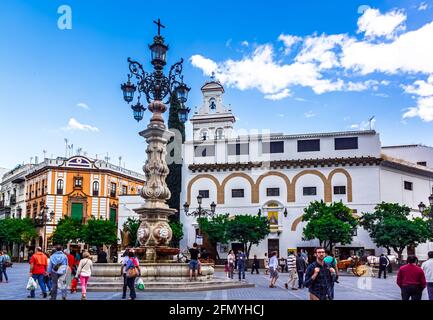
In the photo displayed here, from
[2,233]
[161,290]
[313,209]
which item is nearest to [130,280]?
[161,290]

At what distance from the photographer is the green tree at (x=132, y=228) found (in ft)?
133

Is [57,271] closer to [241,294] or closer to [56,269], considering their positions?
[56,269]

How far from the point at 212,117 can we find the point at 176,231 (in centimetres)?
1170

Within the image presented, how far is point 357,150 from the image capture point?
1585 inches

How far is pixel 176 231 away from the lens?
130 ft

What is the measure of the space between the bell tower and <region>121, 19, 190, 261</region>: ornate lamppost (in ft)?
88.6

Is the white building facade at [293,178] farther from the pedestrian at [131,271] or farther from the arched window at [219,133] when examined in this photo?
the pedestrian at [131,271]

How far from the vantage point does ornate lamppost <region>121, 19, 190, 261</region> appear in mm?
16219

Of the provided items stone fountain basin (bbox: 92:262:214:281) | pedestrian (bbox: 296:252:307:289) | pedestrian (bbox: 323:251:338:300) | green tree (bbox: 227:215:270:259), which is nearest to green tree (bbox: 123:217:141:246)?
green tree (bbox: 227:215:270:259)

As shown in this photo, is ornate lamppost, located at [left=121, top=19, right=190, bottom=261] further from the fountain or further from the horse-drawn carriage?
the horse-drawn carriage

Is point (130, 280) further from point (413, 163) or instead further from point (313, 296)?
point (413, 163)

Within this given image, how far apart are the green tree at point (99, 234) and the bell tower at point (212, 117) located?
448 inches

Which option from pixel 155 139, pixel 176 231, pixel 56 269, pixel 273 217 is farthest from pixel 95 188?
pixel 56 269

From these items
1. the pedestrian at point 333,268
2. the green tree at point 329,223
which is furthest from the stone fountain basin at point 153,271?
the green tree at point 329,223
